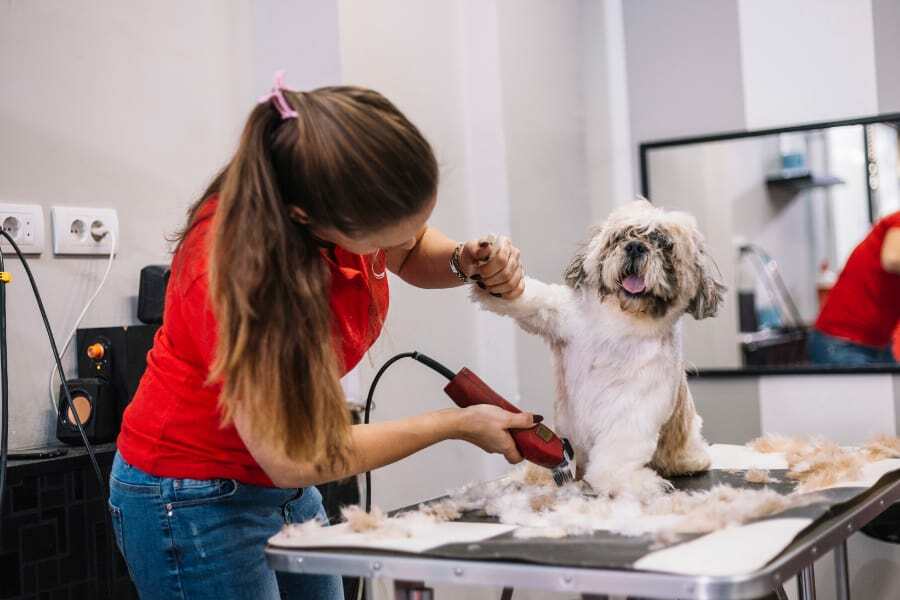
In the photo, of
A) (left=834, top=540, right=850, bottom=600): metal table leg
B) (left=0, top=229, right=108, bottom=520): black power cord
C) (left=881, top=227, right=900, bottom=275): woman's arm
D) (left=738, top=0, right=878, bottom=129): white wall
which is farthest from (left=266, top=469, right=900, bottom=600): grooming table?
(left=738, top=0, right=878, bottom=129): white wall

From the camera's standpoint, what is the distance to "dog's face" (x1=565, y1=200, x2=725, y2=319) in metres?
1.50

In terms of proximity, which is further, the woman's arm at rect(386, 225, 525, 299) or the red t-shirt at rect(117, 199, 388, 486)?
the woman's arm at rect(386, 225, 525, 299)

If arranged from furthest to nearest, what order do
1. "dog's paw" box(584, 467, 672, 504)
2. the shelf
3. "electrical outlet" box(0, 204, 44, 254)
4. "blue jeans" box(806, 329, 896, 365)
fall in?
1. the shelf
2. "blue jeans" box(806, 329, 896, 365)
3. "electrical outlet" box(0, 204, 44, 254)
4. "dog's paw" box(584, 467, 672, 504)

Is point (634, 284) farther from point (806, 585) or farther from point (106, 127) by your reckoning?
point (106, 127)

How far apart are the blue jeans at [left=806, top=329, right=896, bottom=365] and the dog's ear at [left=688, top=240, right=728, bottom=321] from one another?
1610 millimetres

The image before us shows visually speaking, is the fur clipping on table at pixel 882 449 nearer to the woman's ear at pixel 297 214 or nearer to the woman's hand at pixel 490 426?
the woman's hand at pixel 490 426

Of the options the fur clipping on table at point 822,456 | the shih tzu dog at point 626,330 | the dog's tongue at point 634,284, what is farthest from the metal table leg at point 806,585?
the dog's tongue at point 634,284

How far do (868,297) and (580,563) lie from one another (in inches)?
89.1

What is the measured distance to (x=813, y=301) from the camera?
432 centimetres

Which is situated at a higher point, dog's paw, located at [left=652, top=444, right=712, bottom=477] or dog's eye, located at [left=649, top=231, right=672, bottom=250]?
dog's eye, located at [left=649, top=231, right=672, bottom=250]

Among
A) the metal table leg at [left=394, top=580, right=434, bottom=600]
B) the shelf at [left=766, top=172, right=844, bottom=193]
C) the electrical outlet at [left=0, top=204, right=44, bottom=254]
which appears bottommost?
the metal table leg at [left=394, top=580, right=434, bottom=600]

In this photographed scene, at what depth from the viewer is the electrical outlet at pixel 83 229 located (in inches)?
75.3

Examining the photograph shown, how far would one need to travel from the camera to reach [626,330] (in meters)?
1.52

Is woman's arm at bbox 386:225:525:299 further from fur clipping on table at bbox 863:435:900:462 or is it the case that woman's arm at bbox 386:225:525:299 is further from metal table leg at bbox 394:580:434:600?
fur clipping on table at bbox 863:435:900:462
